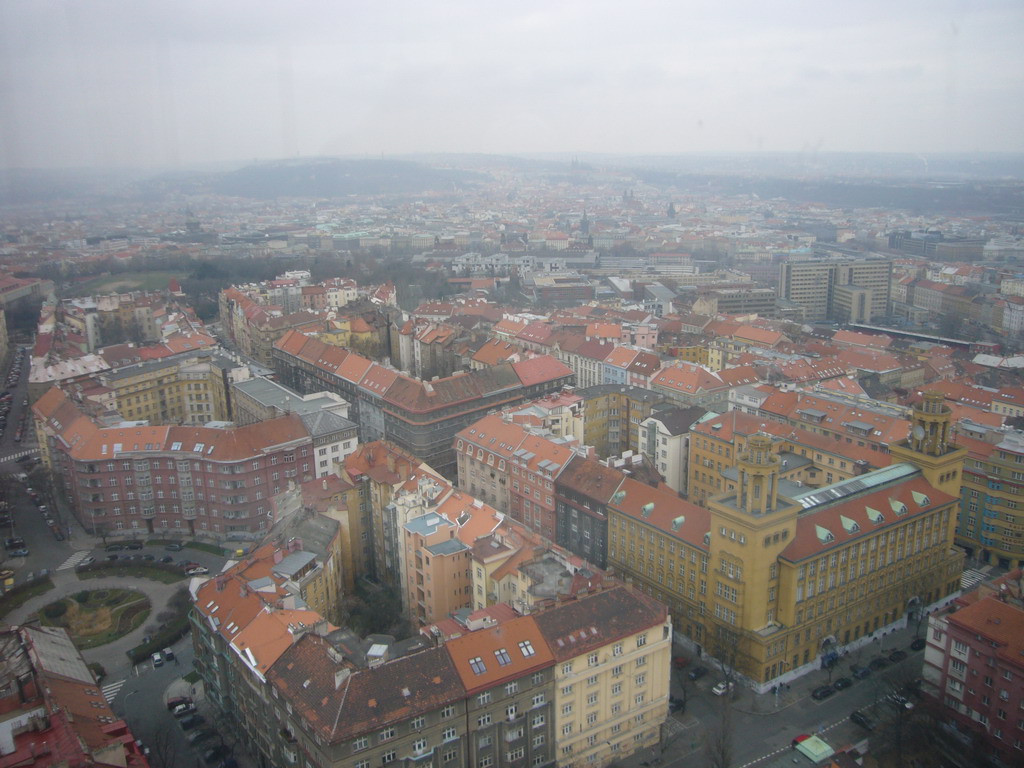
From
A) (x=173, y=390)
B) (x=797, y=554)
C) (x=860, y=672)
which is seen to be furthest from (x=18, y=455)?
(x=860, y=672)

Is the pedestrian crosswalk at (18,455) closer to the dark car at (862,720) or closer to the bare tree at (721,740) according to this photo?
the bare tree at (721,740)

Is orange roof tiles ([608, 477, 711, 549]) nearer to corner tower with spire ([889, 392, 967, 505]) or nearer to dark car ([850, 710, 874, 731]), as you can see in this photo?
dark car ([850, 710, 874, 731])

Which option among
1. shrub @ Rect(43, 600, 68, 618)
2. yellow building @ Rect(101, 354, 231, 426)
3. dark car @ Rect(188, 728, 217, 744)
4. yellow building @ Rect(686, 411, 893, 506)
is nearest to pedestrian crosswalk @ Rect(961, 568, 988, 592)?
yellow building @ Rect(686, 411, 893, 506)

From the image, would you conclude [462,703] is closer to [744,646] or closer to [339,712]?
[339,712]

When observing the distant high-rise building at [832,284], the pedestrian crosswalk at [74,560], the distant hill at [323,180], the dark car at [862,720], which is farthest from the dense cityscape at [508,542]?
the distant hill at [323,180]

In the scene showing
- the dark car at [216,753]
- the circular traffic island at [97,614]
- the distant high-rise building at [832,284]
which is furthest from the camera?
the distant high-rise building at [832,284]

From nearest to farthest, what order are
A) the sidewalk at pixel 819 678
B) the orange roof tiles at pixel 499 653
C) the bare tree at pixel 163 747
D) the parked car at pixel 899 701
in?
the orange roof tiles at pixel 499 653 → the bare tree at pixel 163 747 → the parked car at pixel 899 701 → the sidewalk at pixel 819 678

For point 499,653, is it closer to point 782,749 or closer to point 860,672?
point 782,749
